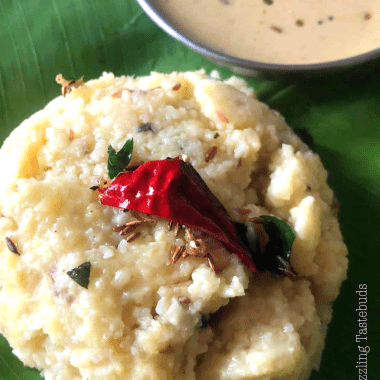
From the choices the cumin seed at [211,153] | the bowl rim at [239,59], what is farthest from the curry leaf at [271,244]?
the bowl rim at [239,59]

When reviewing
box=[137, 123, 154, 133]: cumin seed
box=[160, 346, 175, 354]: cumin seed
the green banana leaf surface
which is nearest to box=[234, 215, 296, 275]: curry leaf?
box=[160, 346, 175, 354]: cumin seed

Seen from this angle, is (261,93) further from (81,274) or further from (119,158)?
(81,274)

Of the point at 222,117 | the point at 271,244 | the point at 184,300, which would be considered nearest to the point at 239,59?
the point at 222,117

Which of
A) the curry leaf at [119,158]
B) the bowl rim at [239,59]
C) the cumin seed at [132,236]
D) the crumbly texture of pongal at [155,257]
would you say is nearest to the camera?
the crumbly texture of pongal at [155,257]

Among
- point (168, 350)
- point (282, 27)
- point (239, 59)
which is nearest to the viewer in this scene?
point (168, 350)

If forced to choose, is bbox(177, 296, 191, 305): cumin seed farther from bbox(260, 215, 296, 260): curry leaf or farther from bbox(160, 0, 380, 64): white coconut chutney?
bbox(160, 0, 380, 64): white coconut chutney

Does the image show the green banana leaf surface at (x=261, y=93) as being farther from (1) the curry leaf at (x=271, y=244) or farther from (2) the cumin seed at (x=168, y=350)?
(2) the cumin seed at (x=168, y=350)

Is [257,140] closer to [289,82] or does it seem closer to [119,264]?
[119,264]
